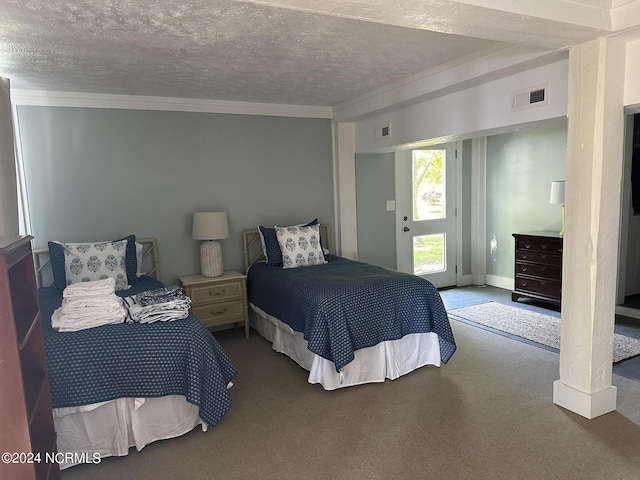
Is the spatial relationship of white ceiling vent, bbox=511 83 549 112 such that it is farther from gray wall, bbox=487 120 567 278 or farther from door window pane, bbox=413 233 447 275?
door window pane, bbox=413 233 447 275

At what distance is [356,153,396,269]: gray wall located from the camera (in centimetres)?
517

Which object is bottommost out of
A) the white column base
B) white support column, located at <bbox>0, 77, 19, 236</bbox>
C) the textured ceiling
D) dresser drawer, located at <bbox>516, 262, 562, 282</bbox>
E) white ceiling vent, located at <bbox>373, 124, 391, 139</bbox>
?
the white column base

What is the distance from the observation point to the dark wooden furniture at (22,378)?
1.33 meters

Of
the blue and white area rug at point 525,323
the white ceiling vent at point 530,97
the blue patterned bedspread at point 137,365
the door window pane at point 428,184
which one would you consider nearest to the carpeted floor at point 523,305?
the blue and white area rug at point 525,323

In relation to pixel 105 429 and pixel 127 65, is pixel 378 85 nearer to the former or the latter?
pixel 127 65

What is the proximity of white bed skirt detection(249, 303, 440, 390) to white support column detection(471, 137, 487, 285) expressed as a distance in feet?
9.58

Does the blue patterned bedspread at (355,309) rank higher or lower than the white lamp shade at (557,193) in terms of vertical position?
lower

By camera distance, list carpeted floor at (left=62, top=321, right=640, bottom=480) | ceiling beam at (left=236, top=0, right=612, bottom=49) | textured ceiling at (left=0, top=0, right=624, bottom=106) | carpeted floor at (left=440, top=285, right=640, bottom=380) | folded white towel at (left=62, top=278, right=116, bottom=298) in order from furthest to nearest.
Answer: carpeted floor at (left=440, top=285, right=640, bottom=380) < folded white towel at (left=62, top=278, right=116, bottom=298) < carpeted floor at (left=62, top=321, right=640, bottom=480) < textured ceiling at (left=0, top=0, right=624, bottom=106) < ceiling beam at (left=236, top=0, right=612, bottom=49)

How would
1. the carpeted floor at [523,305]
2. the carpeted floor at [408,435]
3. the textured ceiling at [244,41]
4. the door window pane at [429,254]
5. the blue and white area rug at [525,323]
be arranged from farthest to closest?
the door window pane at [429,254] → the blue and white area rug at [525,323] → the carpeted floor at [523,305] → the carpeted floor at [408,435] → the textured ceiling at [244,41]

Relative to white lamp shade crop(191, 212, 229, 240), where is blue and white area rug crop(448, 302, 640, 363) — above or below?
below

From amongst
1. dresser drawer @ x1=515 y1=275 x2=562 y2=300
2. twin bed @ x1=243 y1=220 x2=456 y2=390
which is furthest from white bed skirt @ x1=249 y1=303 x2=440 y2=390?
dresser drawer @ x1=515 y1=275 x2=562 y2=300

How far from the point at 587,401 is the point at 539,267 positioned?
8.14 feet

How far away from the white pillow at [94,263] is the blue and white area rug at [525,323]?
3.30 meters

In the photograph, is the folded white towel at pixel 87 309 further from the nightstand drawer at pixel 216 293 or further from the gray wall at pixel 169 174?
the gray wall at pixel 169 174
